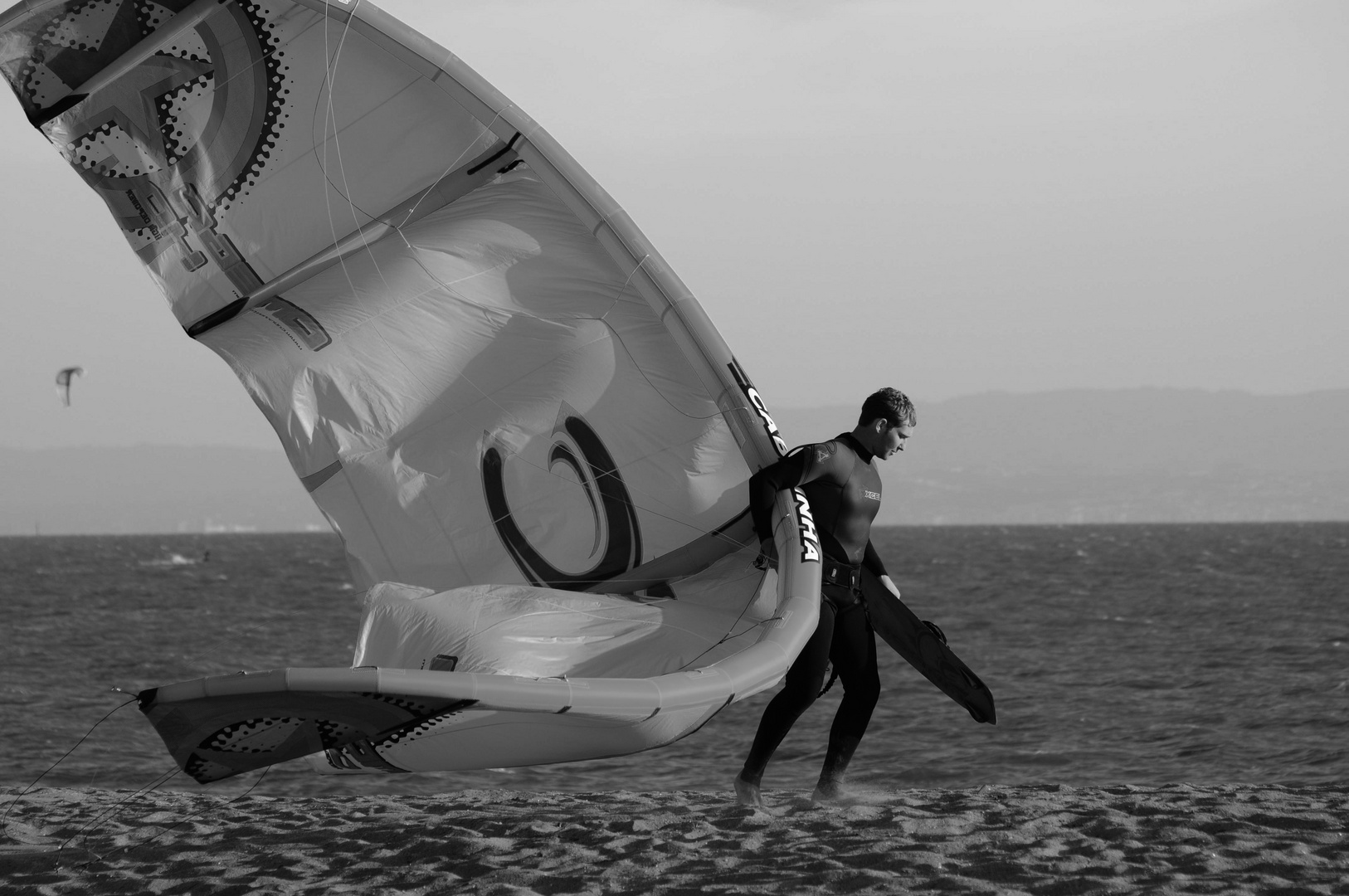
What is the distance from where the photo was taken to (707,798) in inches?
274

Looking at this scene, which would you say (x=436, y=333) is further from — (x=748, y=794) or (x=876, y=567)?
(x=748, y=794)

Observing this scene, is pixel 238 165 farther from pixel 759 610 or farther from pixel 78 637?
pixel 78 637

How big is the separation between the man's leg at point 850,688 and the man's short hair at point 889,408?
0.86 metres

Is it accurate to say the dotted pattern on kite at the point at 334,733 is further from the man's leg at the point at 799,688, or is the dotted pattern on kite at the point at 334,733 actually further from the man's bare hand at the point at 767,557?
the man's bare hand at the point at 767,557

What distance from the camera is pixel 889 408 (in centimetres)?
611

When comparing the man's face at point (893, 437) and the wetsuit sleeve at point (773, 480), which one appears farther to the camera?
the man's face at point (893, 437)

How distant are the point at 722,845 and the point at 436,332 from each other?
8.81 feet

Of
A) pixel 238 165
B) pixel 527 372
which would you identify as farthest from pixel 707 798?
pixel 238 165

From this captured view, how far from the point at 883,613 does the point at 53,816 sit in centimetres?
433

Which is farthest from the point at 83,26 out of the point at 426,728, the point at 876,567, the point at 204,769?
the point at 876,567

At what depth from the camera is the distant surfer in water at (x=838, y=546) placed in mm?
5926

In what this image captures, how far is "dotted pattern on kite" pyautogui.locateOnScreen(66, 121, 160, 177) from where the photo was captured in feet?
19.8

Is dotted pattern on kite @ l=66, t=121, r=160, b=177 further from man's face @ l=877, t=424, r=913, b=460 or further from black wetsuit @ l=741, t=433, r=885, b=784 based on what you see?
man's face @ l=877, t=424, r=913, b=460

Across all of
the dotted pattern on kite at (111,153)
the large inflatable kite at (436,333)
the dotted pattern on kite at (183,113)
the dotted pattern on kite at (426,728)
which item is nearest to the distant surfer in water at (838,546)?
the large inflatable kite at (436,333)
